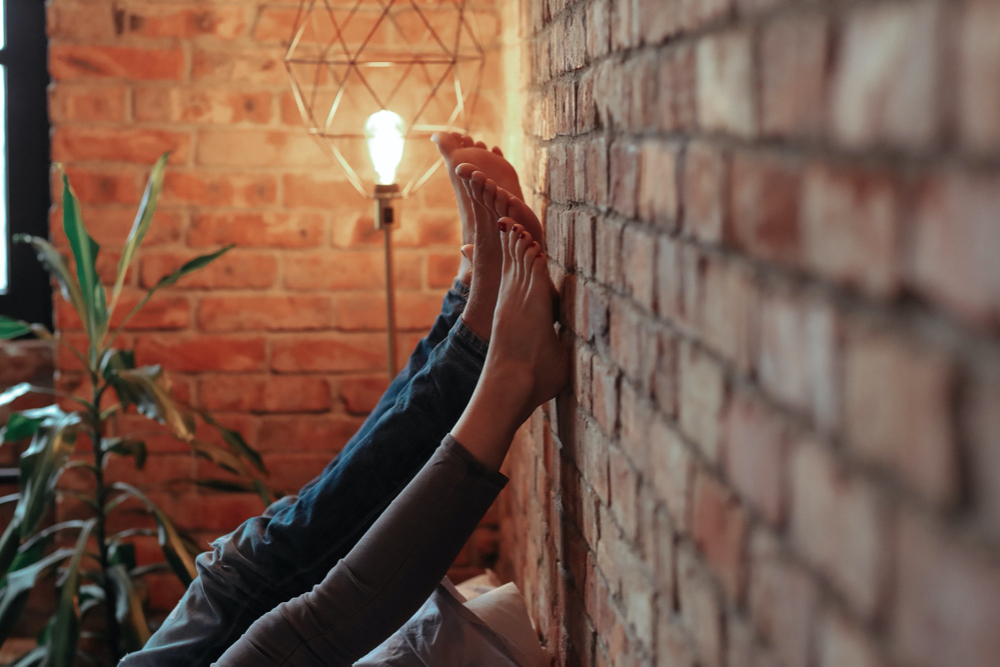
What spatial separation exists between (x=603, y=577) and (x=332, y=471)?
0.56 metres

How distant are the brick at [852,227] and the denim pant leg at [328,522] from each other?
96 cm

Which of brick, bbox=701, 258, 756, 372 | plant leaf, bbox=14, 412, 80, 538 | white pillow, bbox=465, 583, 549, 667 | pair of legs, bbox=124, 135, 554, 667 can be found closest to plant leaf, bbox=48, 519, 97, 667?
plant leaf, bbox=14, 412, 80, 538

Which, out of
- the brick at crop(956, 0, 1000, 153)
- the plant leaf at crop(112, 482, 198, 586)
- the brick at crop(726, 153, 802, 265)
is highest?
the brick at crop(956, 0, 1000, 153)

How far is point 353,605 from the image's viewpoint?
1.18 m

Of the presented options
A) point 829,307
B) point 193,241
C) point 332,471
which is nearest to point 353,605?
point 332,471

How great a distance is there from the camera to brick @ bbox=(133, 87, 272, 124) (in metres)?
2.36

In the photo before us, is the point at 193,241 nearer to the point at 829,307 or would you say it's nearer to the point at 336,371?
the point at 336,371

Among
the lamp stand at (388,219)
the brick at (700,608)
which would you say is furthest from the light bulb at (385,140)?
the brick at (700,608)

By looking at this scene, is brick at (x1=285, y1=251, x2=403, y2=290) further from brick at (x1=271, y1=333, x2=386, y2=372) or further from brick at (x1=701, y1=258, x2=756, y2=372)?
brick at (x1=701, y1=258, x2=756, y2=372)

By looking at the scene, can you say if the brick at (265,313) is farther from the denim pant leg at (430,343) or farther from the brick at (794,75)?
the brick at (794,75)

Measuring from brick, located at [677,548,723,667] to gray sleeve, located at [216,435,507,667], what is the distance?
0.50m

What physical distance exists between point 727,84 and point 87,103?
7.04ft

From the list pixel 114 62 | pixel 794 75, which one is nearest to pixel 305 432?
pixel 114 62

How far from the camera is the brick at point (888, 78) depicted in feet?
1.26
